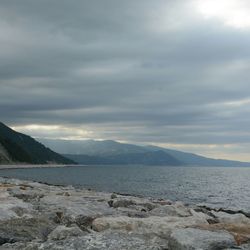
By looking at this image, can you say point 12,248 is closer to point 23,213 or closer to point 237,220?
point 23,213

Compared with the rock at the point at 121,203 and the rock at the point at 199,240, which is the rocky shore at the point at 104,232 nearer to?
the rock at the point at 199,240

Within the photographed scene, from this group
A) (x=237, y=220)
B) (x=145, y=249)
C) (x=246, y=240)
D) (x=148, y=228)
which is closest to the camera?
(x=145, y=249)

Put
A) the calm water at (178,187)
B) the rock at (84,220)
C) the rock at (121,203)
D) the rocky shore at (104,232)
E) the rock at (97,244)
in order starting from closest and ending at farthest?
1. the rock at (97,244)
2. the rocky shore at (104,232)
3. the rock at (84,220)
4. the rock at (121,203)
5. the calm water at (178,187)

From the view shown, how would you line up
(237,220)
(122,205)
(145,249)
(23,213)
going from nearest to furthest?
→ (145,249) → (23,213) → (237,220) → (122,205)

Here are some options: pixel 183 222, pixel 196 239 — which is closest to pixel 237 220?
pixel 183 222

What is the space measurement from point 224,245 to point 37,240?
4076 mm

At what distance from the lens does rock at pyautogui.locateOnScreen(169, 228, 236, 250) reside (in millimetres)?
9453

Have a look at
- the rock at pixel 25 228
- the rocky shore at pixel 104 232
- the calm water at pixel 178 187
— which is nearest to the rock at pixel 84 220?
the rocky shore at pixel 104 232

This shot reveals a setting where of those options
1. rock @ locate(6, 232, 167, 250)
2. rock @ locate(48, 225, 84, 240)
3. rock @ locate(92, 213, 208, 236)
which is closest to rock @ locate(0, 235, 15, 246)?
rock @ locate(6, 232, 167, 250)

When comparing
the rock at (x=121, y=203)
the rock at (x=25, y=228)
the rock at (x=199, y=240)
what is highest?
the rock at (x=121, y=203)

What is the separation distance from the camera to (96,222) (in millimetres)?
12625

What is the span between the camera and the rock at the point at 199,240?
9453 mm

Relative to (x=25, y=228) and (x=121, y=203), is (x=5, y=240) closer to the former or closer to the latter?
(x=25, y=228)

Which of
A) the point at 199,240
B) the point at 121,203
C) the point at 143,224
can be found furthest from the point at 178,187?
the point at 199,240
